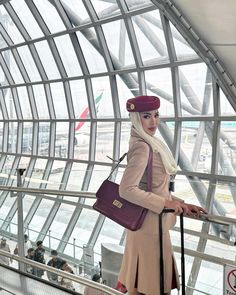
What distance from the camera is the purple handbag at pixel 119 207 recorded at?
7.25 feet

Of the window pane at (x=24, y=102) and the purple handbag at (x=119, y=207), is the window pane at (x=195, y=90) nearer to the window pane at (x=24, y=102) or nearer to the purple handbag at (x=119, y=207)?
the window pane at (x=24, y=102)

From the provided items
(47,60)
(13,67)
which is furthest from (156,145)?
(13,67)

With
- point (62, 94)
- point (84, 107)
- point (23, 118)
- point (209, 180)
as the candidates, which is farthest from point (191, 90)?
point (23, 118)

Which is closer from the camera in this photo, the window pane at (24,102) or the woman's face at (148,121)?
the woman's face at (148,121)

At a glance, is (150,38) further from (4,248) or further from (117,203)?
(117,203)

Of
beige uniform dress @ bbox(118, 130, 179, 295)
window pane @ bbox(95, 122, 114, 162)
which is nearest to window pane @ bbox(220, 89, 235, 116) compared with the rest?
window pane @ bbox(95, 122, 114, 162)

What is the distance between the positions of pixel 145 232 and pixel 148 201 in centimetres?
23

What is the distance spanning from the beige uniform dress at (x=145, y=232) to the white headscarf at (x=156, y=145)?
30 mm

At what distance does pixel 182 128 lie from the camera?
39.8 ft

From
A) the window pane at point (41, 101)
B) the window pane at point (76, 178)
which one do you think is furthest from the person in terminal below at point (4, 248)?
the window pane at point (41, 101)

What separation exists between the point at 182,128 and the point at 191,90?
1.31 metres

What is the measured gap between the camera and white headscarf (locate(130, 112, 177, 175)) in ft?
7.42

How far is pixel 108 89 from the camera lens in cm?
1373

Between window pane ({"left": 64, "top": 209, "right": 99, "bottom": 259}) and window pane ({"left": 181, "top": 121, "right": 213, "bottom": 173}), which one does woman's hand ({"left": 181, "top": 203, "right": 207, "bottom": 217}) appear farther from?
window pane ({"left": 64, "top": 209, "right": 99, "bottom": 259})
